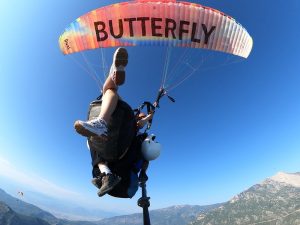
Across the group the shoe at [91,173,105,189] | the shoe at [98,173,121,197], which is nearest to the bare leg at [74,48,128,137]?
the shoe at [98,173,121,197]

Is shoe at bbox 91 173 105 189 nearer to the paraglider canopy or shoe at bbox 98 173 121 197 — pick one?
shoe at bbox 98 173 121 197

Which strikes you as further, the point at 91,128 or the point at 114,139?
the point at 114,139

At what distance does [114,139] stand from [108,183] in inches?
30.1

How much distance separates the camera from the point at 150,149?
6.00 metres

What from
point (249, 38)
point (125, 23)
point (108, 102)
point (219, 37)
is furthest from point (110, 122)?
point (249, 38)

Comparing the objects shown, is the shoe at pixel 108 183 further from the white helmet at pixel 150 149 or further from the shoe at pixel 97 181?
the white helmet at pixel 150 149

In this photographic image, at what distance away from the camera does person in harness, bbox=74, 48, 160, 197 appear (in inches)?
199

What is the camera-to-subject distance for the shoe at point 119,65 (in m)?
5.61

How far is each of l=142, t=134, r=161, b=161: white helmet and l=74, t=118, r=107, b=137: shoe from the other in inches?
48.8

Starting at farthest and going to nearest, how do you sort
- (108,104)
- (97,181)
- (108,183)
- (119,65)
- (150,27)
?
(150,27), (119,65), (97,181), (108,104), (108,183)

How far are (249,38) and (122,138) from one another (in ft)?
34.6

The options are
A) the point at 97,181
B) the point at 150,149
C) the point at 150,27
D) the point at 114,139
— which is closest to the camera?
the point at 114,139

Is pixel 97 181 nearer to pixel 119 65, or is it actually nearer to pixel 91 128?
pixel 91 128

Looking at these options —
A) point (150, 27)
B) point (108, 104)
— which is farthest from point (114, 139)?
point (150, 27)
